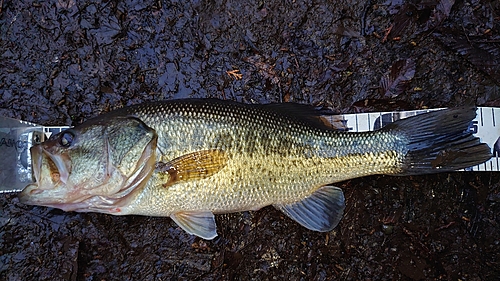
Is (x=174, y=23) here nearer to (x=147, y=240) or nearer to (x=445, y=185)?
(x=147, y=240)

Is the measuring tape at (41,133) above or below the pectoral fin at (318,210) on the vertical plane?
above

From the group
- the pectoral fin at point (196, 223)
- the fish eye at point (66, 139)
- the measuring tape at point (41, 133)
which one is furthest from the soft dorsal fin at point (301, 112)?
the fish eye at point (66, 139)

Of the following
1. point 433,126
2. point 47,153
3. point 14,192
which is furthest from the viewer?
point 14,192

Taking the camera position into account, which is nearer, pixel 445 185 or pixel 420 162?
pixel 420 162

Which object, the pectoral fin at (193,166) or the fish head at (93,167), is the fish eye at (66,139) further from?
the pectoral fin at (193,166)

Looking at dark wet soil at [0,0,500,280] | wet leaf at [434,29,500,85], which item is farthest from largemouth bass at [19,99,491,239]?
wet leaf at [434,29,500,85]

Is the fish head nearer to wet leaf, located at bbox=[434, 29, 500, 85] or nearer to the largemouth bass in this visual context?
the largemouth bass

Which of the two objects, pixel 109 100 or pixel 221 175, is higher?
pixel 109 100

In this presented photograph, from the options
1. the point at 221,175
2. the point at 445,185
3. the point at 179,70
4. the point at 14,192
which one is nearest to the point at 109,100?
the point at 179,70
